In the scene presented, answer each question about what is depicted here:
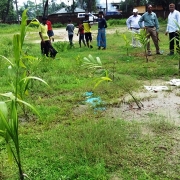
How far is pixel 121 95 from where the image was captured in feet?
17.3

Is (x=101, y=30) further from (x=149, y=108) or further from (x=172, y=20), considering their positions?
(x=149, y=108)

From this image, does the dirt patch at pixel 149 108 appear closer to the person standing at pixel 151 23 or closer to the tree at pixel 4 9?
the person standing at pixel 151 23

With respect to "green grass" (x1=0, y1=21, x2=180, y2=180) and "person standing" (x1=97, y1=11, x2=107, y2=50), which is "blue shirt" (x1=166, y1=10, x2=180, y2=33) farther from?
"green grass" (x1=0, y1=21, x2=180, y2=180)

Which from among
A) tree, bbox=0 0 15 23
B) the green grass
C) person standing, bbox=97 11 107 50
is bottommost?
the green grass

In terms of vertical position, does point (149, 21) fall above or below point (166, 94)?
above

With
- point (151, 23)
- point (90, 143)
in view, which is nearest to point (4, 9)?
point (151, 23)

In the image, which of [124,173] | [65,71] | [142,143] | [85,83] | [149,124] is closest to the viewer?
[124,173]

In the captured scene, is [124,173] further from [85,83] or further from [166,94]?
[85,83]

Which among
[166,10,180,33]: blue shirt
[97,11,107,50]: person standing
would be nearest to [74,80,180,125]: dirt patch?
[166,10,180,33]: blue shirt

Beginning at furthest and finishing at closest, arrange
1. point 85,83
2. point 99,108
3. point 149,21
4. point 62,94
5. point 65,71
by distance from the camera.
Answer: point 149,21
point 65,71
point 85,83
point 62,94
point 99,108

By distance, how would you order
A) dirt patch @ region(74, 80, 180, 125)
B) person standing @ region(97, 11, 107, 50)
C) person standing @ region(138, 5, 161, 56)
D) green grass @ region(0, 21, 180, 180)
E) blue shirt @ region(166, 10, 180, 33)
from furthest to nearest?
person standing @ region(97, 11, 107, 50) → person standing @ region(138, 5, 161, 56) → blue shirt @ region(166, 10, 180, 33) → dirt patch @ region(74, 80, 180, 125) → green grass @ region(0, 21, 180, 180)

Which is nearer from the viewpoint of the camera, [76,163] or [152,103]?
[76,163]

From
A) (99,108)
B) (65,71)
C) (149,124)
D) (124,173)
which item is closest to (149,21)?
(65,71)

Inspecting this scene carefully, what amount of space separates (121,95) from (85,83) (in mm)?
1148
